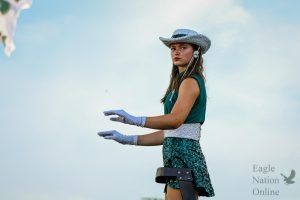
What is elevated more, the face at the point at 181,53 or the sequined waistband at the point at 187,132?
the face at the point at 181,53

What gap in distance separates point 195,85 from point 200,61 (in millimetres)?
380

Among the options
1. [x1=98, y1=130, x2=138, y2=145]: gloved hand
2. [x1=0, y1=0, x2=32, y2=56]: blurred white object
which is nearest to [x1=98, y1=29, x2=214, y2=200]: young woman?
[x1=98, y1=130, x2=138, y2=145]: gloved hand

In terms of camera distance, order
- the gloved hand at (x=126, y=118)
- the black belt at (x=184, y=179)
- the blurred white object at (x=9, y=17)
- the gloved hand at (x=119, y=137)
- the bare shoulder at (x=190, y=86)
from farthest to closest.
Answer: the gloved hand at (x=119, y=137) < the bare shoulder at (x=190, y=86) < the black belt at (x=184, y=179) < the gloved hand at (x=126, y=118) < the blurred white object at (x=9, y=17)

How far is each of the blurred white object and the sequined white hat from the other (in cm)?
339

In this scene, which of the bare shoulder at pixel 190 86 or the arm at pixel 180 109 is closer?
the arm at pixel 180 109

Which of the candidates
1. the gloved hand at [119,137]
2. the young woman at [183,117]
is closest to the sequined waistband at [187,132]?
the young woman at [183,117]

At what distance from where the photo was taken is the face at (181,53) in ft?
17.9

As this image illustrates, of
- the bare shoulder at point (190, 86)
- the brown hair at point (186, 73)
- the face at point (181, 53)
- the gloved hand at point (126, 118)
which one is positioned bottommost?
the gloved hand at point (126, 118)

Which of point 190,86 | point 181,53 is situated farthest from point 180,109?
point 181,53

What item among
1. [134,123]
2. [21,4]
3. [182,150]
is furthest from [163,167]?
[21,4]

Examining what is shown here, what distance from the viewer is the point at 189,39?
553 cm

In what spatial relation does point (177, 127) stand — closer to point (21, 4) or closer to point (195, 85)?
point (195, 85)

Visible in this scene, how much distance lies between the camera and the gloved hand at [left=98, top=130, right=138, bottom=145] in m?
5.30

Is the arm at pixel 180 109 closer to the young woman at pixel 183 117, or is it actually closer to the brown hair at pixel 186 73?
the young woman at pixel 183 117
